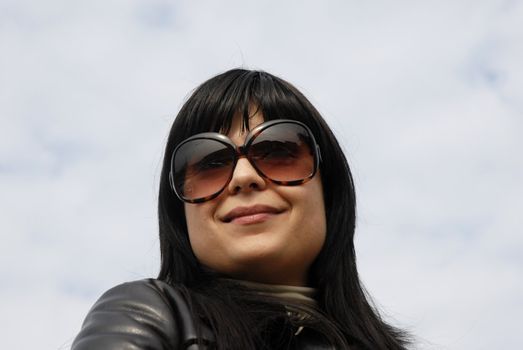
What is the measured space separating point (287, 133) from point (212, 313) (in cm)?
87

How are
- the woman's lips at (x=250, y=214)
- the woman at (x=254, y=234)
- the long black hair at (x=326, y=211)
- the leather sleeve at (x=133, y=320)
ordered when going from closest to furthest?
the leather sleeve at (x=133, y=320)
the woman at (x=254, y=234)
the woman's lips at (x=250, y=214)
the long black hair at (x=326, y=211)

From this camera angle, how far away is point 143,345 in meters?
2.75

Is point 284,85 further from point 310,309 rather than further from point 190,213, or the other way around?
point 310,309

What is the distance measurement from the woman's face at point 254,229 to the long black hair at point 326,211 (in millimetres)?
97

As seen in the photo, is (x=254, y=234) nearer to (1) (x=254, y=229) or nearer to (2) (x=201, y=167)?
(1) (x=254, y=229)

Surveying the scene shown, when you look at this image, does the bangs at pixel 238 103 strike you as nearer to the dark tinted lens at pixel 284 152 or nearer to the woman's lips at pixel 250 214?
the dark tinted lens at pixel 284 152

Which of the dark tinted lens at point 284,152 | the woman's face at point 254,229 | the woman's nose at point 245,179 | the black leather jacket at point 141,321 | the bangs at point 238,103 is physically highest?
the bangs at point 238,103

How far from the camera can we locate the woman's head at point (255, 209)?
341cm

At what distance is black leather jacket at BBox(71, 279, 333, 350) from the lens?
9.00ft

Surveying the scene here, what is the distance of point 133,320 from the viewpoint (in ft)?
9.34

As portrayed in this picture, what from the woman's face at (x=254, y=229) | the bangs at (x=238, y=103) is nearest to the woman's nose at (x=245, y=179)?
the woman's face at (x=254, y=229)

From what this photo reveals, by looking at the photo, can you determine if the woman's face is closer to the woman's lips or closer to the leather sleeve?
the woman's lips

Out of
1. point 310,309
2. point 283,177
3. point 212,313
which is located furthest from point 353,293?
point 212,313

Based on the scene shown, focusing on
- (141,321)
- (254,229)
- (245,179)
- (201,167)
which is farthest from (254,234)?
(141,321)
